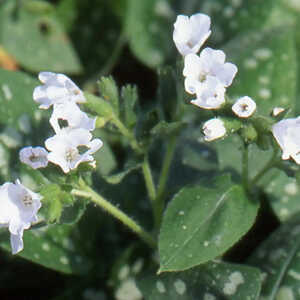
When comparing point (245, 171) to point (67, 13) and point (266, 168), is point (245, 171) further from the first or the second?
point (67, 13)

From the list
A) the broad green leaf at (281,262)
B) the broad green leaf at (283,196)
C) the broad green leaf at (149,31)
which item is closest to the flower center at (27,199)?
the broad green leaf at (281,262)

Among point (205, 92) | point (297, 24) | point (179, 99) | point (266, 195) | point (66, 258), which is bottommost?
point (66, 258)

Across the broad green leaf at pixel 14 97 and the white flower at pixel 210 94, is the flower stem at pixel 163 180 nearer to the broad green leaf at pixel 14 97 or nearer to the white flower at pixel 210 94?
the white flower at pixel 210 94

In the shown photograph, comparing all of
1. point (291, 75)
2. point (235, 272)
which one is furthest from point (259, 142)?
point (291, 75)

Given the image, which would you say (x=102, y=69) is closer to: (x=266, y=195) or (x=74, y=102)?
(x=266, y=195)

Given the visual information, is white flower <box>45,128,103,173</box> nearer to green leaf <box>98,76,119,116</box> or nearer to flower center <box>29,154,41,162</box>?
flower center <box>29,154,41,162</box>
